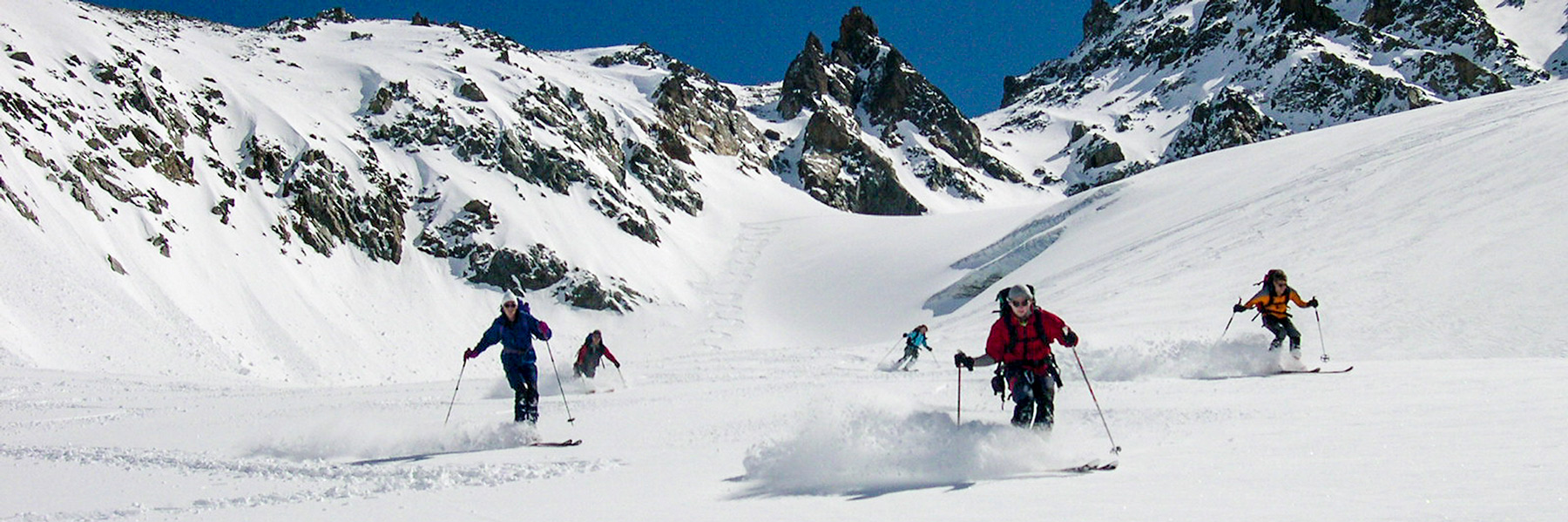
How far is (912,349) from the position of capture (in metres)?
20.4

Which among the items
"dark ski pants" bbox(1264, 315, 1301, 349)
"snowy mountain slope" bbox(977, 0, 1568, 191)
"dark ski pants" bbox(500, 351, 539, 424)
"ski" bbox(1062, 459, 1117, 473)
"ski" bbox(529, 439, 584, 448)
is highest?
"snowy mountain slope" bbox(977, 0, 1568, 191)

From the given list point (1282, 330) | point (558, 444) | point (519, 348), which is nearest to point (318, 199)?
point (519, 348)

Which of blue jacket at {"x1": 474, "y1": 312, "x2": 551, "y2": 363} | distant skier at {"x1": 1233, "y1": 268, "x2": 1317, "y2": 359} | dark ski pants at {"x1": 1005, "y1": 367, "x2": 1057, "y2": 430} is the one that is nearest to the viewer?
dark ski pants at {"x1": 1005, "y1": 367, "x2": 1057, "y2": 430}

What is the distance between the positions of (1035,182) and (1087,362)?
131 meters

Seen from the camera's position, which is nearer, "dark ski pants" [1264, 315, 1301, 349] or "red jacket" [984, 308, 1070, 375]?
"red jacket" [984, 308, 1070, 375]

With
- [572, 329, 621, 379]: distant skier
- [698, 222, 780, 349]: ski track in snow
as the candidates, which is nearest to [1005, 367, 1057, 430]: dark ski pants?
[572, 329, 621, 379]: distant skier

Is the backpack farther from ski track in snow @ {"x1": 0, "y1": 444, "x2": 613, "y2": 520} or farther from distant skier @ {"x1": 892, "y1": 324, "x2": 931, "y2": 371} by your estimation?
distant skier @ {"x1": 892, "y1": 324, "x2": 931, "y2": 371}

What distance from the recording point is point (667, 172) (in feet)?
295

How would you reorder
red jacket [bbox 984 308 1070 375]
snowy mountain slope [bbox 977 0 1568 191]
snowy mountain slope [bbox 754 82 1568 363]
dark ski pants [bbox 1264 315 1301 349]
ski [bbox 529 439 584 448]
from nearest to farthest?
red jacket [bbox 984 308 1070 375] < ski [bbox 529 439 584 448] < dark ski pants [bbox 1264 315 1301 349] < snowy mountain slope [bbox 754 82 1568 363] < snowy mountain slope [bbox 977 0 1568 191]

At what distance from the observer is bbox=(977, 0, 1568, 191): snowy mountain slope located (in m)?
130

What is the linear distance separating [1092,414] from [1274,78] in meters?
162

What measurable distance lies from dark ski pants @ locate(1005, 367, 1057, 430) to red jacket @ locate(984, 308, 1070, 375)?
8 centimetres

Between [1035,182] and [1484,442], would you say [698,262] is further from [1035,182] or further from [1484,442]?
[1035,182]

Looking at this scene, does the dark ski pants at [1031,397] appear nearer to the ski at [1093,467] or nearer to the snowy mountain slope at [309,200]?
the ski at [1093,467]
